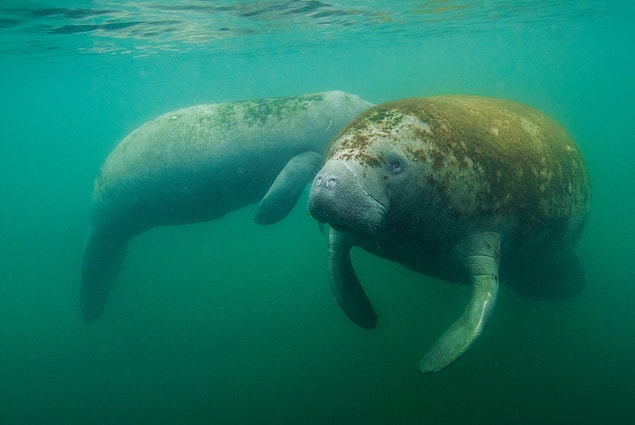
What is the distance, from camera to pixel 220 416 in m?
6.79

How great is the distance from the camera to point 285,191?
661 centimetres

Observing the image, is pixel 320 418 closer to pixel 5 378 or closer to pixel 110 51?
pixel 5 378

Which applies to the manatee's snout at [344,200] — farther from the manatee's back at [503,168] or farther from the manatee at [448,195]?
the manatee's back at [503,168]

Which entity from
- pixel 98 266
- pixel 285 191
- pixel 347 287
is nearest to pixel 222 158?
pixel 285 191

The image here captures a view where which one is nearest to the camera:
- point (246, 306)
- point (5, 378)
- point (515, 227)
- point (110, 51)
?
point (515, 227)

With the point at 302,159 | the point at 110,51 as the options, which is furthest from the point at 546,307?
the point at 110,51

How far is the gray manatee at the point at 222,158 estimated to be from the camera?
718 centimetres

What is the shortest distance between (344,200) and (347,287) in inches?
70.4

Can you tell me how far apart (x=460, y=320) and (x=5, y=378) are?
10539 mm

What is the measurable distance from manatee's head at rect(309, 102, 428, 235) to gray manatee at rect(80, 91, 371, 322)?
10.8ft

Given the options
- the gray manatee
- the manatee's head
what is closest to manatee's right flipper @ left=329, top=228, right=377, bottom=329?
the manatee's head

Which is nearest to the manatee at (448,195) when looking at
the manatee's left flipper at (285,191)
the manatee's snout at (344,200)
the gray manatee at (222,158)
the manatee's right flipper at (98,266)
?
the manatee's snout at (344,200)

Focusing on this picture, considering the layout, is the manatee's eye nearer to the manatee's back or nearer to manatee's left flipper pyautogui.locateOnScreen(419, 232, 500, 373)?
the manatee's back

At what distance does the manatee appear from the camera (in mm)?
3215
